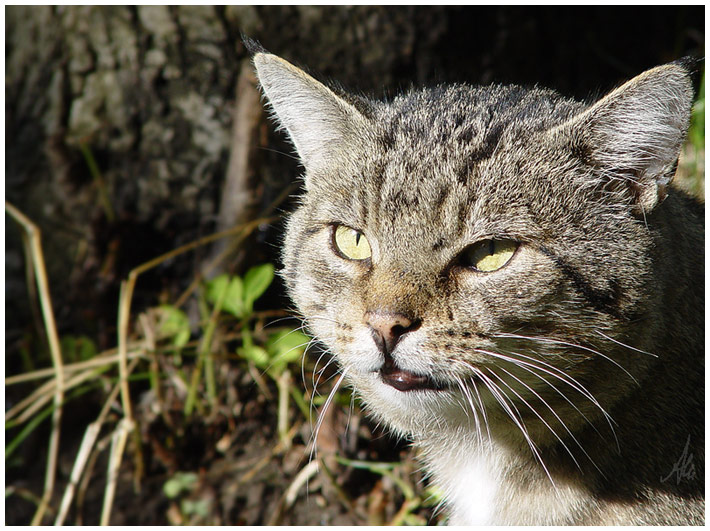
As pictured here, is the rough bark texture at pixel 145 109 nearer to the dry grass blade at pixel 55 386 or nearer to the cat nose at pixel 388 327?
the dry grass blade at pixel 55 386

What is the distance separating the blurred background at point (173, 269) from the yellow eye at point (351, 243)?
111cm

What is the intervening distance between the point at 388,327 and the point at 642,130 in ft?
3.29

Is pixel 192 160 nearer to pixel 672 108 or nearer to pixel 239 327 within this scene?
pixel 239 327

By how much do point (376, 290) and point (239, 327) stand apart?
1807 millimetres

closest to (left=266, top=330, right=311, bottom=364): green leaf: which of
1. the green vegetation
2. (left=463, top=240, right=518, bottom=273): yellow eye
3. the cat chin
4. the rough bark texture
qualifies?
the green vegetation

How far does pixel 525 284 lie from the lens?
2039 mm

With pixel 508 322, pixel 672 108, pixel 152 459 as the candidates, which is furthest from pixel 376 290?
pixel 152 459

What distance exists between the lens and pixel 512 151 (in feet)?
7.22

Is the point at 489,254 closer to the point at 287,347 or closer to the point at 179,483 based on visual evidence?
the point at 287,347

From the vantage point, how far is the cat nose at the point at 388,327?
1.98 m

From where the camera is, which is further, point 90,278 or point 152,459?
point 90,278

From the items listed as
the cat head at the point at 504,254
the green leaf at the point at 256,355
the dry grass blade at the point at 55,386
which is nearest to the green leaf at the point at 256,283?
the green leaf at the point at 256,355

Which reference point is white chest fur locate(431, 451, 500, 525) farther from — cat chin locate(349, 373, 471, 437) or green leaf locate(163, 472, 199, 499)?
green leaf locate(163, 472, 199, 499)

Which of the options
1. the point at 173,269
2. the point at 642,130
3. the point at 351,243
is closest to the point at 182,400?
the point at 173,269
